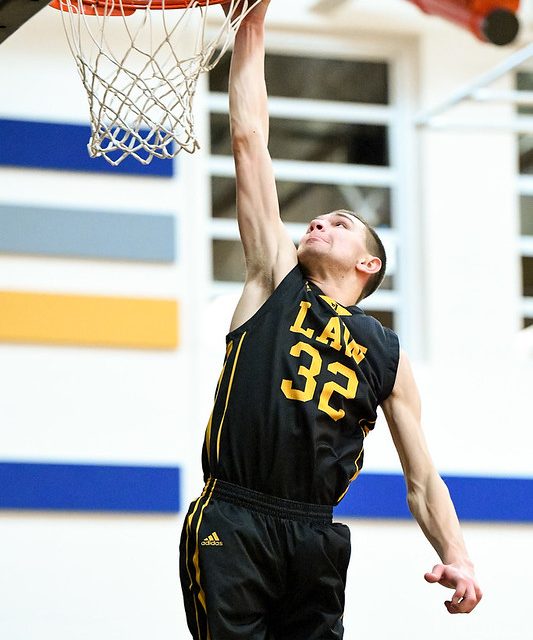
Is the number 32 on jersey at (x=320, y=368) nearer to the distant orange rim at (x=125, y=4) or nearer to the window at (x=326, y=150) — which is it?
the distant orange rim at (x=125, y=4)

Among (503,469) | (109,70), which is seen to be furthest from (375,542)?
(109,70)

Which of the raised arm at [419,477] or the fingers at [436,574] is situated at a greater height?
the raised arm at [419,477]

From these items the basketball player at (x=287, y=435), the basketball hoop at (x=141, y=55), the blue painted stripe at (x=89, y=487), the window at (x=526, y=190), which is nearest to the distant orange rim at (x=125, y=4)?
the basketball hoop at (x=141, y=55)

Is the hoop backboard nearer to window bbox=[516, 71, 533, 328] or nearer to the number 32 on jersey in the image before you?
the number 32 on jersey

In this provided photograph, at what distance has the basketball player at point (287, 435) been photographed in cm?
367

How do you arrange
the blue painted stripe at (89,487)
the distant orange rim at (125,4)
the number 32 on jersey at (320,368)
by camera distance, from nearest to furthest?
the number 32 on jersey at (320,368) → the distant orange rim at (125,4) → the blue painted stripe at (89,487)

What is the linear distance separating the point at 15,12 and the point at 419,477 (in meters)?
1.82

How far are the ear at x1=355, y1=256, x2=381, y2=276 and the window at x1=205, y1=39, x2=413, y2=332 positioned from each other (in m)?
3.22

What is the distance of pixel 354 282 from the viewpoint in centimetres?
404

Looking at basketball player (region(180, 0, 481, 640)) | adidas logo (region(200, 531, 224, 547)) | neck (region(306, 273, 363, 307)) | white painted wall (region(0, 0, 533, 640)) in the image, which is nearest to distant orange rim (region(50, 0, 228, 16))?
basketball player (region(180, 0, 481, 640))

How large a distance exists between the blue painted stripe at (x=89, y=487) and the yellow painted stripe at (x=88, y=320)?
0.62 m

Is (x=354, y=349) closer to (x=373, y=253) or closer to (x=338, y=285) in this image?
(x=338, y=285)

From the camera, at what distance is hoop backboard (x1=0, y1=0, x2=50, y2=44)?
362 cm

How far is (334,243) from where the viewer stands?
3.98m
